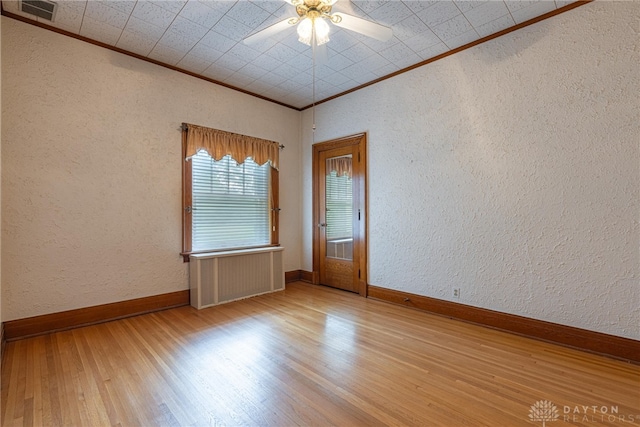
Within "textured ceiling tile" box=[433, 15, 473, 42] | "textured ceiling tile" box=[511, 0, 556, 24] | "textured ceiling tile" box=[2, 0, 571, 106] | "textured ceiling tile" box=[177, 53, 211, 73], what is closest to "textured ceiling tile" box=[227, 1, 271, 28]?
"textured ceiling tile" box=[2, 0, 571, 106]

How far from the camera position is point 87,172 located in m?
3.05

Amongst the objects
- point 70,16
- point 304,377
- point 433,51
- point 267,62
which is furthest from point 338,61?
point 304,377

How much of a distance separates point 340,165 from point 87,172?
3.12 meters

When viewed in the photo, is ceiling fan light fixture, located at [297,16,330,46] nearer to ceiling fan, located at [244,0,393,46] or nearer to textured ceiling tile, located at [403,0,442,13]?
ceiling fan, located at [244,0,393,46]

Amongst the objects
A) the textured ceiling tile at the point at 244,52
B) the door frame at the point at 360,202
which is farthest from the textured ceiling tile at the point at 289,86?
the door frame at the point at 360,202

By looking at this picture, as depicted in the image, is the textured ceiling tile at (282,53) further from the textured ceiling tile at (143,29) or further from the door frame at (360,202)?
the door frame at (360,202)

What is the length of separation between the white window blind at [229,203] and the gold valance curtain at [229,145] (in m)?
0.11

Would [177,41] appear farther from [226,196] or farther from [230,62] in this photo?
[226,196]

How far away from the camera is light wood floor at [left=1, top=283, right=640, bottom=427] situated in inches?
66.6

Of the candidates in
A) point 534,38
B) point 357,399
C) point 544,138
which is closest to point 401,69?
point 534,38

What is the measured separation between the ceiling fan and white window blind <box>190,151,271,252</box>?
2128 mm

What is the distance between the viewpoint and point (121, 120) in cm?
327

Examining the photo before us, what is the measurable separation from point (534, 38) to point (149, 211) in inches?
174

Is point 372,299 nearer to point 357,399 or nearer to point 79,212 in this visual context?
point 357,399
